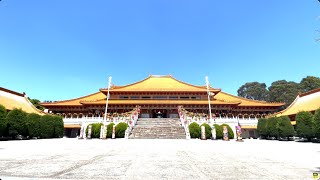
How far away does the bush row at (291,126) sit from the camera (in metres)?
22.2

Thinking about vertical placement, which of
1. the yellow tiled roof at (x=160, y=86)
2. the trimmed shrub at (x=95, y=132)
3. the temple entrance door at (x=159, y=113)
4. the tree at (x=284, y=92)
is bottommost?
the trimmed shrub at (x=95, y=132)

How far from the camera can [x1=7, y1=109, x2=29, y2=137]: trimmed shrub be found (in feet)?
76.1

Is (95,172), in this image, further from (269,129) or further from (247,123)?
(247,123)

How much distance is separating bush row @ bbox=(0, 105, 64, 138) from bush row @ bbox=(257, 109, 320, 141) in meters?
29.2

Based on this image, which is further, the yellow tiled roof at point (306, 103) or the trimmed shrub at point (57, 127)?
the yellow tiled roof at point (306, 103)

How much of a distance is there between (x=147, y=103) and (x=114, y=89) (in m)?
8.46

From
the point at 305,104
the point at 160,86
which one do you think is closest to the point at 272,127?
the point at 305,104

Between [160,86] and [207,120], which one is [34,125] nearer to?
[207,120]

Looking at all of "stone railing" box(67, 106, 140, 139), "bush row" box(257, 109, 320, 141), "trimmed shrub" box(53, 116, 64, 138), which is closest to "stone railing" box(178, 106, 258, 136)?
"bush row" box(257, 109, 320, 141)

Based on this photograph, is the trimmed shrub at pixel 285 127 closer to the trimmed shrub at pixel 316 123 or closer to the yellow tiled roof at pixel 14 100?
the trimmed shrub at pixel 316 123

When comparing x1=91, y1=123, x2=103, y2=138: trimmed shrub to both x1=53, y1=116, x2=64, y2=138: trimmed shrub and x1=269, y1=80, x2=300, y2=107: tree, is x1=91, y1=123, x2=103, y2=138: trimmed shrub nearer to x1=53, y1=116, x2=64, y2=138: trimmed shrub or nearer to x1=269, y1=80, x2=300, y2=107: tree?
x1=53, y1=116, x2=64, y2=138: trimmed shrub

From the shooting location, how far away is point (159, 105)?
128 ft

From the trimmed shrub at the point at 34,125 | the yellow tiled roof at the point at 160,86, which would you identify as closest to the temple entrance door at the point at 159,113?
the yellow tiled roof at the point at 160,86

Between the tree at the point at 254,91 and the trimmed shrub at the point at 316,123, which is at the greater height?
the tree at the point at 254,91
